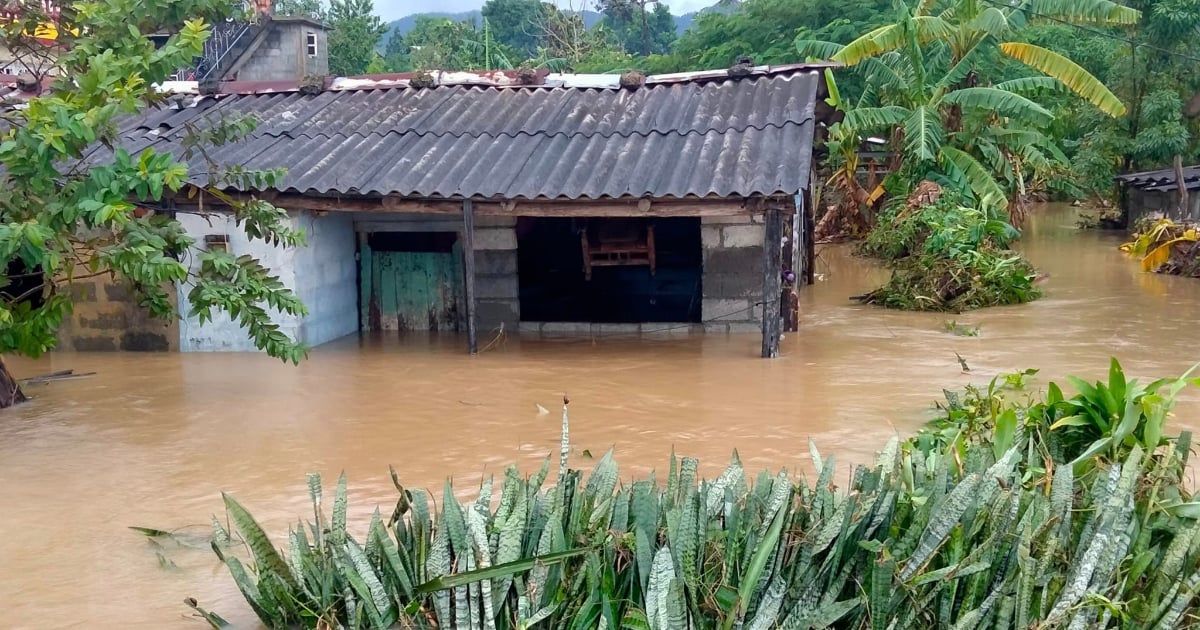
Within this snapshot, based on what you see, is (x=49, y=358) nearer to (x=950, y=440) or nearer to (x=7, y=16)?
(x=7, y=16)

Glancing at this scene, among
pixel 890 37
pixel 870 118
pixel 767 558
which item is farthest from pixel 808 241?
pixel 767 558

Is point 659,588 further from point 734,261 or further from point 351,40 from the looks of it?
point 351,40

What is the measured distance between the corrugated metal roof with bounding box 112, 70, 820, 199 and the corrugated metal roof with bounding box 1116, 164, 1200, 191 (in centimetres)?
1206

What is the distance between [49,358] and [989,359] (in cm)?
1009

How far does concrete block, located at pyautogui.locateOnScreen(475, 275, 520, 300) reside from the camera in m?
12.9

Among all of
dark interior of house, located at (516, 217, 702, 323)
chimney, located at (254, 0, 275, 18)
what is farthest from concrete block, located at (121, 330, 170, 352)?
chimney, located at (254, 0, 275, 18)

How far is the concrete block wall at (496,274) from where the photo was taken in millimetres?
12828

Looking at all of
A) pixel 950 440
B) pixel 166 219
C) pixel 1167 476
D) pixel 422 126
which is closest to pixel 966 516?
pixel 1167 476

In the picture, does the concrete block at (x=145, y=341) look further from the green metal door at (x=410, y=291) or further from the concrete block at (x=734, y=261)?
the concrete block at (x=734, y=261)

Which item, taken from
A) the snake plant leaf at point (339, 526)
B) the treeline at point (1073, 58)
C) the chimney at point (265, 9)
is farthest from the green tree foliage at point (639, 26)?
the snake plant leaf at point (339, 526)

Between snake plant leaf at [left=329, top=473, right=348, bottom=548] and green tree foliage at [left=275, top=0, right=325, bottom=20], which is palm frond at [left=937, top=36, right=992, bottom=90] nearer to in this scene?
snake plant leaf at [left=329, top=473, right=348, bottom=548]

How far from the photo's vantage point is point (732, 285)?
12281mm

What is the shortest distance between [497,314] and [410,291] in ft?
4.04

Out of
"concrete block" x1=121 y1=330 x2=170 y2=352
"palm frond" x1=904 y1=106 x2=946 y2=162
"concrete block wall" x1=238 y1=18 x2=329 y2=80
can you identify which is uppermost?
"concrete block wall" x1=238 y1=18 x2=329 y2=80
